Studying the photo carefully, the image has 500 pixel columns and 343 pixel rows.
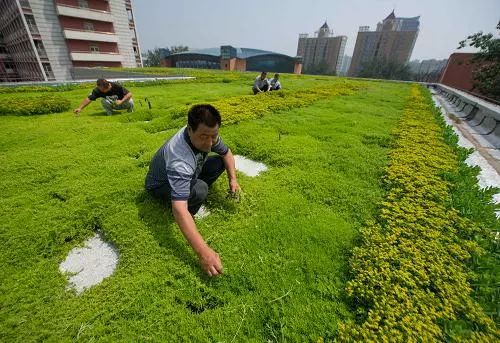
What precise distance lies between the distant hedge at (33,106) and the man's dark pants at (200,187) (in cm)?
777

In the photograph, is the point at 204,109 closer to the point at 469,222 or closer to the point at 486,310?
the point at 486,310

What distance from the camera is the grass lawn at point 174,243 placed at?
1843mm

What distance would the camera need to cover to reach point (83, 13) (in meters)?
31.2

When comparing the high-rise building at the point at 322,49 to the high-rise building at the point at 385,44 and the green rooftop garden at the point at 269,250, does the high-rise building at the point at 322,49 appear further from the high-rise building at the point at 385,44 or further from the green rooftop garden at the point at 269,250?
the green rooftop garden at the point at 269,250

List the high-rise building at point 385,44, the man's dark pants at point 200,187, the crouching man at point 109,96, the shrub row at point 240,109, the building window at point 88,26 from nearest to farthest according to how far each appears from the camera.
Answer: the man's dark pants at point 200,187
the shrub row at point 240,109
the crouching man at point 109,96
the building window at point 88,26
the high-rise building at point 385,44

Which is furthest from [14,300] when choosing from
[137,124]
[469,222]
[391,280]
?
[137,124]

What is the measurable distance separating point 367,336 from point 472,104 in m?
13.1

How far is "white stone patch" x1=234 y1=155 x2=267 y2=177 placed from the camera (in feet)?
13.9

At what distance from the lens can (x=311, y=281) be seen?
2.19 metres

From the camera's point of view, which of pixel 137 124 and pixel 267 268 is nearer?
pixel 267 268

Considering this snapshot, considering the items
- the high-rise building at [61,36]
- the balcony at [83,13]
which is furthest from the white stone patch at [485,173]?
the balcony at [83,13]

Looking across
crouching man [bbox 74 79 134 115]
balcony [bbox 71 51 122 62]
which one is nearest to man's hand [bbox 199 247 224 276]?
crouching man [bbox 74 79 134 115]

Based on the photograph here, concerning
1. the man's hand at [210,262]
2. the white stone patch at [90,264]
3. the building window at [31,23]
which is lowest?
the white stone patch at [90,264]

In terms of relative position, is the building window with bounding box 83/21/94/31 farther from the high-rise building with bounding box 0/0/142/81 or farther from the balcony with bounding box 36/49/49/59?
the balcony with bounding box 36/49/49/59
